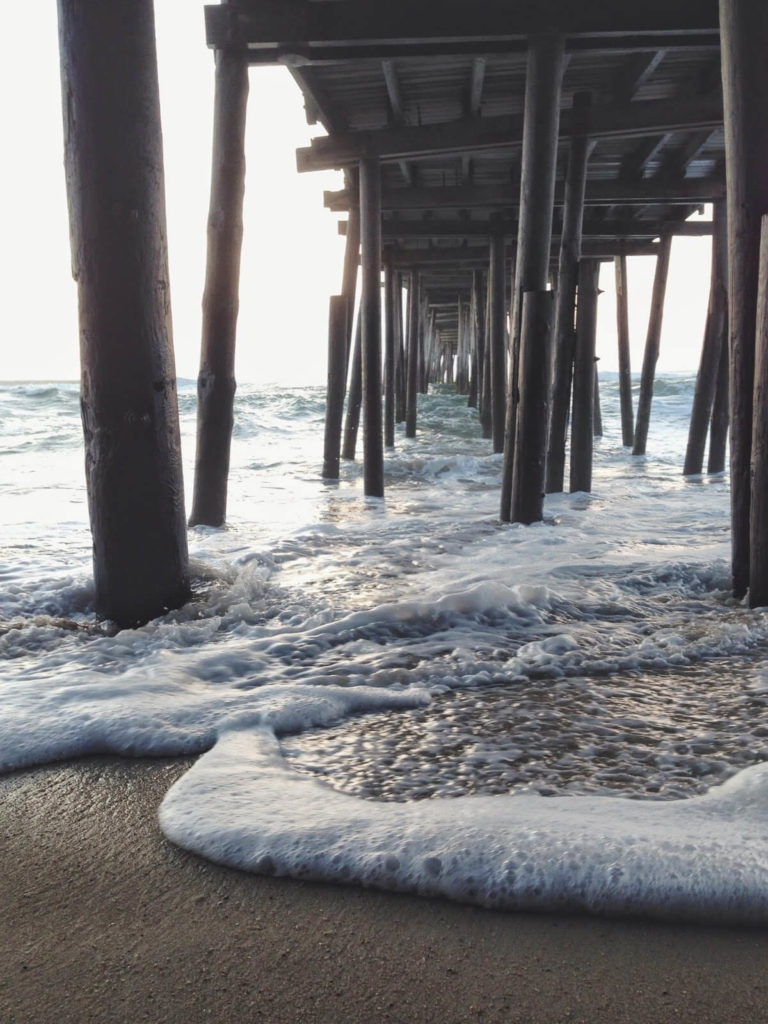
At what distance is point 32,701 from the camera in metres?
2.23

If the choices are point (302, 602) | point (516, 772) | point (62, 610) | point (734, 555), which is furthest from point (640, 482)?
point (516, 772)

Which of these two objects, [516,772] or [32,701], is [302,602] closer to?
[32,701]

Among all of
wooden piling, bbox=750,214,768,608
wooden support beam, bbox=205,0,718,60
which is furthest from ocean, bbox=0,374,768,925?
wooden support beam, bbox=205,0,718,60

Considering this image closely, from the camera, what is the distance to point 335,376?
26.0ft

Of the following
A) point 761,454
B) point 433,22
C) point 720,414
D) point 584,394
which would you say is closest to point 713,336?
point 720,414

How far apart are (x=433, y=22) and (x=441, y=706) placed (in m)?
4.06

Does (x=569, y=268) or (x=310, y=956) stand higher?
(x=569, y=268)

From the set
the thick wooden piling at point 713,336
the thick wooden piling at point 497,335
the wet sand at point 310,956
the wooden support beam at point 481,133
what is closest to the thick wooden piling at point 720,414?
the thick wooden piling at point 713,336

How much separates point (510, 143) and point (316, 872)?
6016 millimetres

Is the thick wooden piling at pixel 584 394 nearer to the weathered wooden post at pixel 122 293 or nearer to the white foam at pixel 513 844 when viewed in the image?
the weathered wooden post at pixel 122 293

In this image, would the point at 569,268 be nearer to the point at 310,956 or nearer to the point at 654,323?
the point at 654,323

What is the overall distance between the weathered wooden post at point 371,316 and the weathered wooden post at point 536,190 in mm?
1673

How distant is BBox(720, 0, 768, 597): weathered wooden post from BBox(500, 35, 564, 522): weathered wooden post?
183 cm

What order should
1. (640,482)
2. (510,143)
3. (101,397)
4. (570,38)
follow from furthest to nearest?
1. (640,482)
2. (510,143)
3. (570,38)
4. (101,397)
